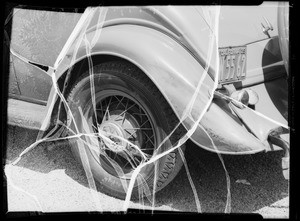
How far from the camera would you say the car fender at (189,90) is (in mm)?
2326

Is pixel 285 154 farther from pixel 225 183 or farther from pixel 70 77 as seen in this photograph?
pixel 70 77

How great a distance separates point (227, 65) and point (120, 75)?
0.54m

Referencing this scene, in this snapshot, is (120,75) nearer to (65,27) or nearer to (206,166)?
(65,27)

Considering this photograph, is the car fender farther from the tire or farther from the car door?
the car door

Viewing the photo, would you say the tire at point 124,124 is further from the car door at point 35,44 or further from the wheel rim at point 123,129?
the car door at point 35,44

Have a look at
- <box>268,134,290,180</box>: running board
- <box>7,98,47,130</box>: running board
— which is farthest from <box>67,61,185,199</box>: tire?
<box>268,134,290,180</box>: running board

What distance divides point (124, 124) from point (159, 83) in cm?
28

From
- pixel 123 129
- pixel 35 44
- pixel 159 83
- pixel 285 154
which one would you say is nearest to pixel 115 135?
pixel 123 129

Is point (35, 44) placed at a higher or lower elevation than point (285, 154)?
higher

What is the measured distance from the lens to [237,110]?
2363 mm

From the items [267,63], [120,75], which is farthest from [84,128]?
[267,63]

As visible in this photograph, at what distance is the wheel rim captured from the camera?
7.91ft

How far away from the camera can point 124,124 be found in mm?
2420

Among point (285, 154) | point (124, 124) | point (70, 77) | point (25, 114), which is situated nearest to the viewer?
point (285, 154)
